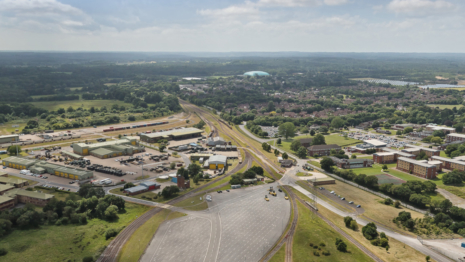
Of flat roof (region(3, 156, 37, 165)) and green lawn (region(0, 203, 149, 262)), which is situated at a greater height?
flat roof (region(3, 156, 37, 165))

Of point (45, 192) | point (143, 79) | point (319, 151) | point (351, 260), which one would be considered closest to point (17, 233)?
point (45, 192)

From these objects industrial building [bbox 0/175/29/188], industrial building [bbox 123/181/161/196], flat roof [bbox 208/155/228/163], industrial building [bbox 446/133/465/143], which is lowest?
industrial building [bbox 123/181/161/196]

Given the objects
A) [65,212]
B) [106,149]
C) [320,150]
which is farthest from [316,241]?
[106,149]

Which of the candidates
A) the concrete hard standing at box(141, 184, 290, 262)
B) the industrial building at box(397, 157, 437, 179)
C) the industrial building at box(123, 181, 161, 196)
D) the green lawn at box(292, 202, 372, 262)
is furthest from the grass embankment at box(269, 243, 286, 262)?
the industrial building at box(397, 157, 437, 179)

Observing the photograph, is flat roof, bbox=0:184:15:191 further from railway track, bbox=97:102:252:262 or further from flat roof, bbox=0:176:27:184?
railway track, bbox=97:102:252:262

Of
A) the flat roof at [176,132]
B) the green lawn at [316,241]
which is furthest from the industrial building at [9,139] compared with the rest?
the green lawn at [316,241]

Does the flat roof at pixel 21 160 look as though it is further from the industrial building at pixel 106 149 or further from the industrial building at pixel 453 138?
the industrial building at pixel 453 138

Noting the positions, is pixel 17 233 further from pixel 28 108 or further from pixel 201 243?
pixel 28 108

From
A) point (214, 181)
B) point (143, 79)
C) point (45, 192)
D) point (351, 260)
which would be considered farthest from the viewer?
point (143, 79)
